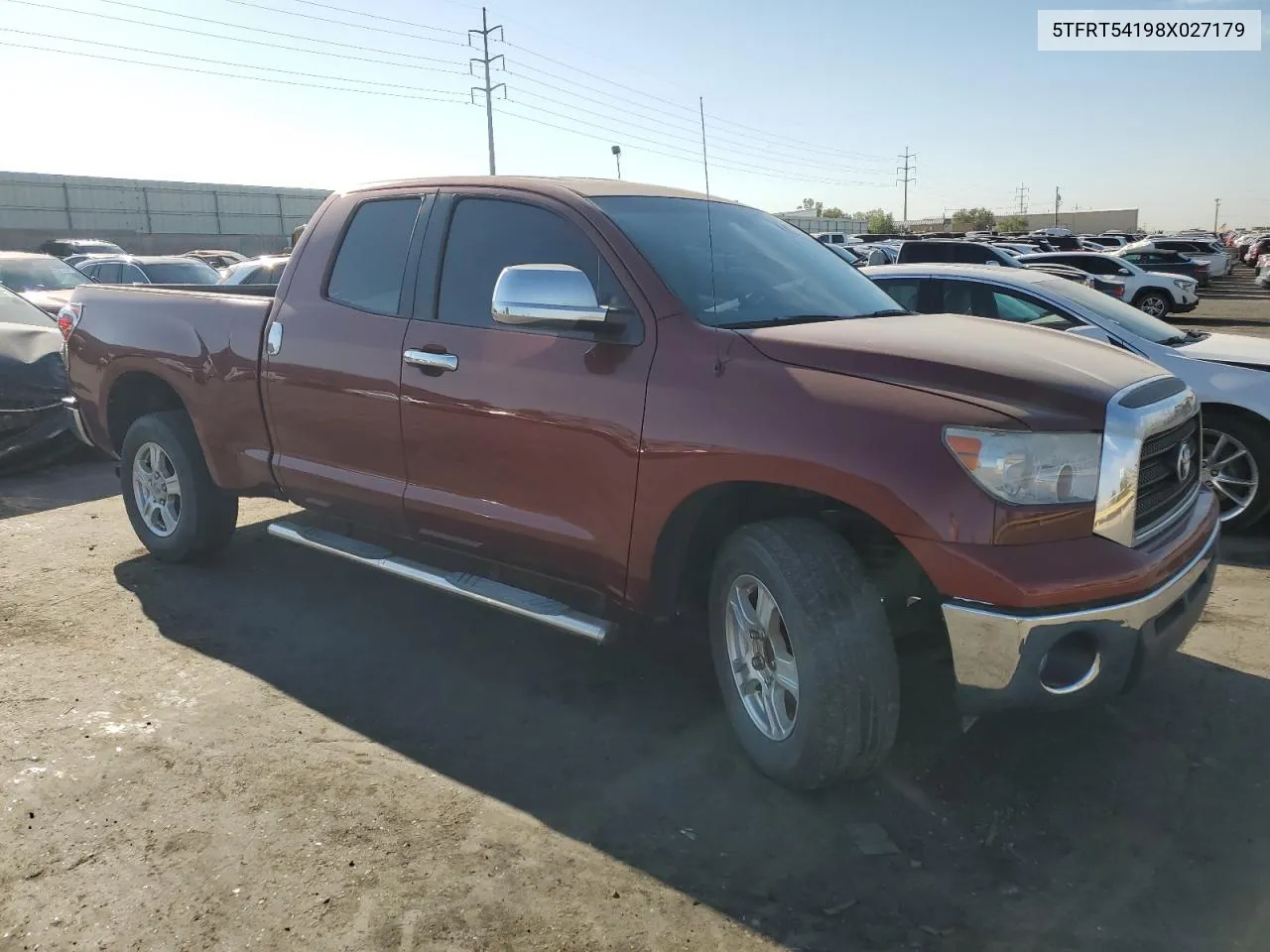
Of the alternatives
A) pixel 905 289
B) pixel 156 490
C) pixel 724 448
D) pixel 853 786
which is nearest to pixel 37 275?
pixel 156 490

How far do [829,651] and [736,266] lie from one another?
1.58 metres

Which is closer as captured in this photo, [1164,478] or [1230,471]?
[1164,478]

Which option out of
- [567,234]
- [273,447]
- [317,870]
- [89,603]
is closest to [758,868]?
[317,870]

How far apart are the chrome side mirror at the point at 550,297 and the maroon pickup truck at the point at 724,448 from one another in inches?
0.4

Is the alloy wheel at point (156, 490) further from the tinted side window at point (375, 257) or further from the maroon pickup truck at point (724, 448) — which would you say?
the tinted side window at point (375, 257)

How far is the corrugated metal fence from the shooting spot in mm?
42969

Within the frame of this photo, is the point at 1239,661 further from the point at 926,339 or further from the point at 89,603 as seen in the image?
the point at 89,603

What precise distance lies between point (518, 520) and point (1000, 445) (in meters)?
1.74

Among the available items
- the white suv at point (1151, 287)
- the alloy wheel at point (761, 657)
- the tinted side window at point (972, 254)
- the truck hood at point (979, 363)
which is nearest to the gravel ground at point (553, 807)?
the alloy wheel at point (761, 657)

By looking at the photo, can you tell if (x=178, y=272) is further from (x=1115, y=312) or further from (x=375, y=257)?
(x=1115, y=312)

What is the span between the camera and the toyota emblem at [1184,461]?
10.8ft

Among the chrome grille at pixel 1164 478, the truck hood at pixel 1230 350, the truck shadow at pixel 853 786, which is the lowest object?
the truck shadow at pixel 853 786

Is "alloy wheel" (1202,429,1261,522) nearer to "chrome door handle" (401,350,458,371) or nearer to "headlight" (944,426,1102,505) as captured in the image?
"headlight" (944,426,1102,505)

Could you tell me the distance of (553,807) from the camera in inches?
121
